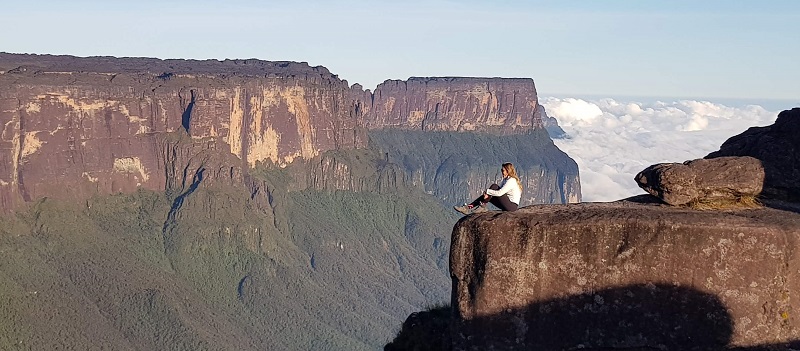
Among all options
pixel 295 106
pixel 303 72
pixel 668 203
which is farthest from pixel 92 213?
pixel 668 203

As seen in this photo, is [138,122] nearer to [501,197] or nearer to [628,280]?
[501,197]

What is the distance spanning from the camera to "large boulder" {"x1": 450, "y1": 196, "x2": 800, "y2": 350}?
18875 mm

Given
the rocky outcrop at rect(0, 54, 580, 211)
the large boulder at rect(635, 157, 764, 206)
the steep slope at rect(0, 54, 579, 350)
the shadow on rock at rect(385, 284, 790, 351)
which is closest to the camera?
the shadow on rock at rect(385, 284, 790, 351)

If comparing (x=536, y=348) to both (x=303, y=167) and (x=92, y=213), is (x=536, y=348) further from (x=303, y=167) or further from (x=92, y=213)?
(x=303, y=167)

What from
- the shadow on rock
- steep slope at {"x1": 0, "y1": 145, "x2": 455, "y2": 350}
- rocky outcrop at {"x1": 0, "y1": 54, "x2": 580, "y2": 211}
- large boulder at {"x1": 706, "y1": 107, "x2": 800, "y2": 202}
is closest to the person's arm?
the shadow on rock

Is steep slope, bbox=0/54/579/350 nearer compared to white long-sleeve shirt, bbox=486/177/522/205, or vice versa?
white long-sleeve shirt, bbox=486/177/522/205

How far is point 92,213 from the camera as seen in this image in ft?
398

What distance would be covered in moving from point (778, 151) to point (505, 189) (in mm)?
4801

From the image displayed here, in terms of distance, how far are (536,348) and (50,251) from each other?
321 feet

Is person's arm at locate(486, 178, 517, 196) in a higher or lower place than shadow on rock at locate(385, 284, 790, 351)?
higher

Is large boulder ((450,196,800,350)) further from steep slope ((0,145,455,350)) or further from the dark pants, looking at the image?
steep slope ((0,145,455,350))

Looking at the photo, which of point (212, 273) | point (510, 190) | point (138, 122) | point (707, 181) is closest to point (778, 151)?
point (707, 181)

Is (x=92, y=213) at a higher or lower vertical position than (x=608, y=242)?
lower

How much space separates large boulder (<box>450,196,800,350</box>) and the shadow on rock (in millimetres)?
16
